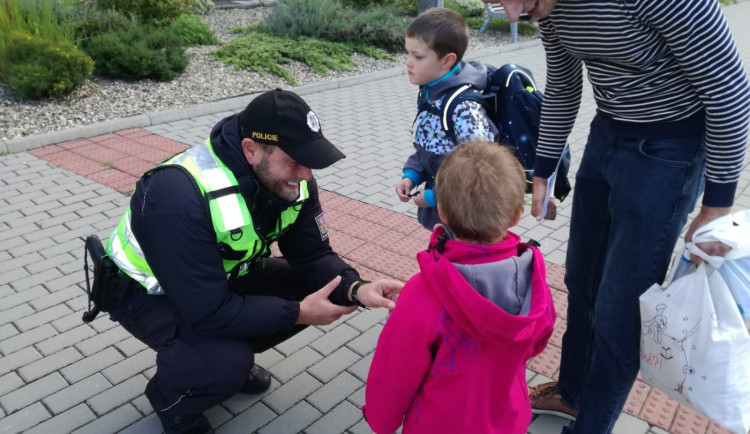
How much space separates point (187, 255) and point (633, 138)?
4.90 ft

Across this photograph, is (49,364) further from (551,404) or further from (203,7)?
(203,7)

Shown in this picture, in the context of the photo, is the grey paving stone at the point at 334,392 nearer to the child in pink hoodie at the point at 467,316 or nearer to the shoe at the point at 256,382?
the shoe at the point at 256,382

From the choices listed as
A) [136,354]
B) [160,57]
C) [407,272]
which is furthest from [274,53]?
[136,354]

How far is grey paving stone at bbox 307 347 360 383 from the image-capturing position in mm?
3033

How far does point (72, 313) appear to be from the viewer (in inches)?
137

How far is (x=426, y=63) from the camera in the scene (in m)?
2.86

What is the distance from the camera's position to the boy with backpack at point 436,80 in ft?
9.11

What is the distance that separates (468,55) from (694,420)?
8.38 m

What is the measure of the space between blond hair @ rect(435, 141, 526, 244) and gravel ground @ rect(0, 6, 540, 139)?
5.67 meters

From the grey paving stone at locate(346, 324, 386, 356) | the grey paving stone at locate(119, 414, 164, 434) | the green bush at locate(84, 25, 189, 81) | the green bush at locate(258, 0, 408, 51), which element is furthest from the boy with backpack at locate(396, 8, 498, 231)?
the green bush at locate(258, 0, 408, 51)

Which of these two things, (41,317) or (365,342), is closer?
(365,342)

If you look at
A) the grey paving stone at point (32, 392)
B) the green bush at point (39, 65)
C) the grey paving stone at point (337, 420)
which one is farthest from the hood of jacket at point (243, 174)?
the green bush at point (39, 65)

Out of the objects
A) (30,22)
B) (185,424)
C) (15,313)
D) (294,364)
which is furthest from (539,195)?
(30,22)

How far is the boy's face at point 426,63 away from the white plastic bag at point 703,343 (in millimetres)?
1371
